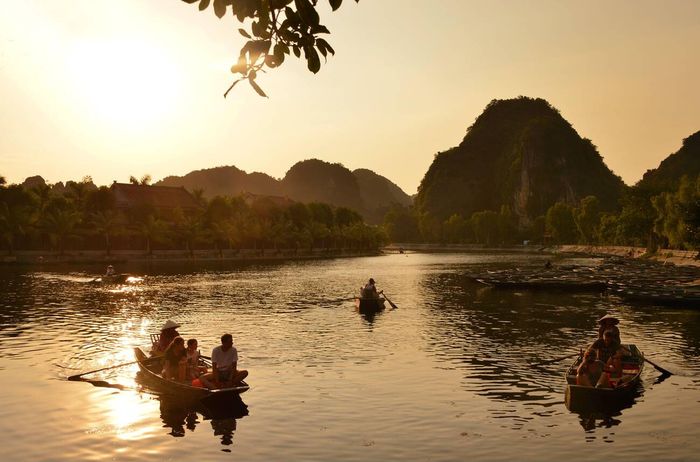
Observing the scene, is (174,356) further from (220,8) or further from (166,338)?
(220,8)

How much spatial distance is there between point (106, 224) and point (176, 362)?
112830 millimetres

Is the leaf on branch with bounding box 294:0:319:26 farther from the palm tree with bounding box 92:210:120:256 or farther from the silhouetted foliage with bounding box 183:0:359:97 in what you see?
the palm tree with bounding box 92:210:120:256

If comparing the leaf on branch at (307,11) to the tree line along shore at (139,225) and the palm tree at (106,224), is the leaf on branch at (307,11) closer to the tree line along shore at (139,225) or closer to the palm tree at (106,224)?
the tree line along shore at (139,225)

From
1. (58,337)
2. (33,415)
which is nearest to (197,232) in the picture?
(58,337)

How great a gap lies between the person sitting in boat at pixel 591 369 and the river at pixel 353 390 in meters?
1.19

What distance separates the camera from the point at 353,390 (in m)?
24.0

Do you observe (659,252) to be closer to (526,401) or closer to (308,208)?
(308,208)

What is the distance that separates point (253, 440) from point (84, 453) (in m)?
4.42

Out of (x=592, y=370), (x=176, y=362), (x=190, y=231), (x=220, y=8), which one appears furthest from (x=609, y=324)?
(x=190, y=231)

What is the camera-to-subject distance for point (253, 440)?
18.1m

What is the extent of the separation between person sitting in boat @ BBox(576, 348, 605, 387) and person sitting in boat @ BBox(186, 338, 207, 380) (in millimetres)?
12883

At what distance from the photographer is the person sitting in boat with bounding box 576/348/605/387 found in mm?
21188

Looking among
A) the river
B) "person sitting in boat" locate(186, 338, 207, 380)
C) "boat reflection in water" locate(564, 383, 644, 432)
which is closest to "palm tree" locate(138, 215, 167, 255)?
the river

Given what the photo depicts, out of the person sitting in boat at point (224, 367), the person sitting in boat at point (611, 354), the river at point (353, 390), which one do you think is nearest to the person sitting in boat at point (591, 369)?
the person sitting in boat at point (611, 354)
